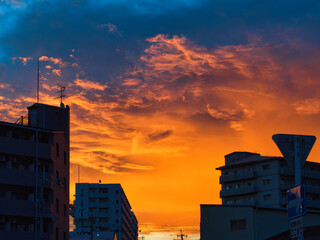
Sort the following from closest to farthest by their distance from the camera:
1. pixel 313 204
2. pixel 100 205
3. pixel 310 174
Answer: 1. pixel 313 204
2. pixel 310 174
3. pixel 100 205

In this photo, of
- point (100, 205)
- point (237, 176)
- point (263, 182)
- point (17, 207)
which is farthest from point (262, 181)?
point (17, 207)

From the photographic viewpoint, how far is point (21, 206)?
67.3m

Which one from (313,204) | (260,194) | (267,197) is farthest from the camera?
(260,194)

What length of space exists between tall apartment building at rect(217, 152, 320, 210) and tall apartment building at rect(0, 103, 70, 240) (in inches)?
2641

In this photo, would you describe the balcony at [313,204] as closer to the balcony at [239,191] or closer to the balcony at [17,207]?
the balcony at [239,191]

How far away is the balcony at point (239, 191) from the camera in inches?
5251

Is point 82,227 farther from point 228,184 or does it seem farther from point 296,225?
point 296,225

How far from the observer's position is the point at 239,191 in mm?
136625

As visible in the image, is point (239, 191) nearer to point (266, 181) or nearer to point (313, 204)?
point (266, 181)

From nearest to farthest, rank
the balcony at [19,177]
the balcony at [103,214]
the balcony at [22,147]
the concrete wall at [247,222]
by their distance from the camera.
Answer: the concrete wall at [247,222] < the balcony at [19,177] < the balcony at [22,147] < the balcony at [103,214]

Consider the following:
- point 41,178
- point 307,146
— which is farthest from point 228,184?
point 307,146

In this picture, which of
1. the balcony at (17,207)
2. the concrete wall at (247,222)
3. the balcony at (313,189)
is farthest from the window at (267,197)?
the concrete wall at (247,222)

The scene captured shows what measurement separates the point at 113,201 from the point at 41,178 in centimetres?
11631

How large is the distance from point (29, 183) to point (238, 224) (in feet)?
103
